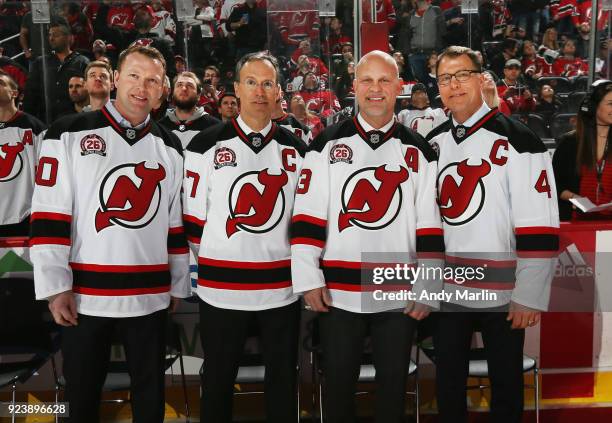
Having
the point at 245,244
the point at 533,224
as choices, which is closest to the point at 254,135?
the point at 245,244

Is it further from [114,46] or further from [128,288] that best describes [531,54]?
[128,288]

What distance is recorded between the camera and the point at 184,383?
9.71ft

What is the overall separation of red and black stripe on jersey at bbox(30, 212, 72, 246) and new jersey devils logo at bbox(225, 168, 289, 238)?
21.8 inches

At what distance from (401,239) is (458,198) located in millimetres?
271

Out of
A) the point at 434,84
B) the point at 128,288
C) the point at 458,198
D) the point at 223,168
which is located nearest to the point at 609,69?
the point at 434,84

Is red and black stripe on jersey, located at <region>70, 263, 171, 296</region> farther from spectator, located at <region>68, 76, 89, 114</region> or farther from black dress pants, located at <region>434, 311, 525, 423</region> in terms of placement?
spectator, located at <region>68, 76, 89, 114</region>

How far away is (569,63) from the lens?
24.3 feet

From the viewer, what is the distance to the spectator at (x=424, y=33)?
658 cm

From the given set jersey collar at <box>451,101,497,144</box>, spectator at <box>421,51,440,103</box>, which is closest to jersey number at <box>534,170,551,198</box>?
jersey collar at <box>451,101,497,144</box>

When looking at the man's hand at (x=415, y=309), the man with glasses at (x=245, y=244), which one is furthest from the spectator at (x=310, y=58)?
the man's hand at (x=415, y=309)

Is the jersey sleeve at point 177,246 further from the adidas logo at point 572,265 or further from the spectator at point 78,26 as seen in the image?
the spectator at point 78,26

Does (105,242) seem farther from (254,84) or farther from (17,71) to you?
(17,71)

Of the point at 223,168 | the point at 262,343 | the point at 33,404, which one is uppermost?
the point at 223,168

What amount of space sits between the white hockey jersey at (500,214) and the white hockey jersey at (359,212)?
0.10m
